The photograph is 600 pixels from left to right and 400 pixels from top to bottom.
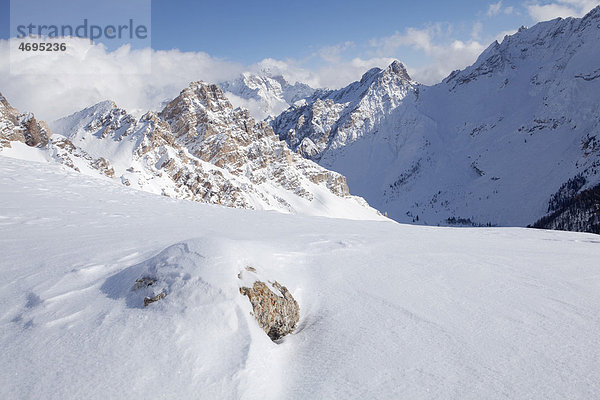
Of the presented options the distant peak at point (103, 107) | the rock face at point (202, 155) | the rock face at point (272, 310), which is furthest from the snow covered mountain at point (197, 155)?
the rock face at point (272, 310)

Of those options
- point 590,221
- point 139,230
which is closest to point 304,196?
point 590,221

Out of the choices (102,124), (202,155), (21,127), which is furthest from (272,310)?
(202,155)

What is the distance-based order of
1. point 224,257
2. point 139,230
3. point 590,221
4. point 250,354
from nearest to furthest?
point 250,354 → point 224,257 → point 139,230 → point 590,221

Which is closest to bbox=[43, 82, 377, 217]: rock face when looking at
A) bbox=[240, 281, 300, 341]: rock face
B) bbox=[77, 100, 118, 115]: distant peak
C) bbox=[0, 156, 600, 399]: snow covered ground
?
bbox=[77, 100, 118, 115]: distant peak

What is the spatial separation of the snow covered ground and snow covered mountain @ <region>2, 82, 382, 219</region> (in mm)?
70702

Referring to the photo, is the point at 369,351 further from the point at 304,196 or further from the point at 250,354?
the point at 304,196

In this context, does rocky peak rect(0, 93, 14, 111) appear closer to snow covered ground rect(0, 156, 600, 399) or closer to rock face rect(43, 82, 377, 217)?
rock face rect(43, 82, 377, 217)

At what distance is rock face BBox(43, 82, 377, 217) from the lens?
9131cm

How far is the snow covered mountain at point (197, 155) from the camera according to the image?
78.3 meters

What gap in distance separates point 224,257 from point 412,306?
407 centimetres

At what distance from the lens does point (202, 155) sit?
12506 centimetres

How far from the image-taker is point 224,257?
6.24m

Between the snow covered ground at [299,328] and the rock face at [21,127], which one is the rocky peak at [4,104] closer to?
the rock face at [21,127]

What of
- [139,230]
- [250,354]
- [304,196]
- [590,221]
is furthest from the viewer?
[304,196]
